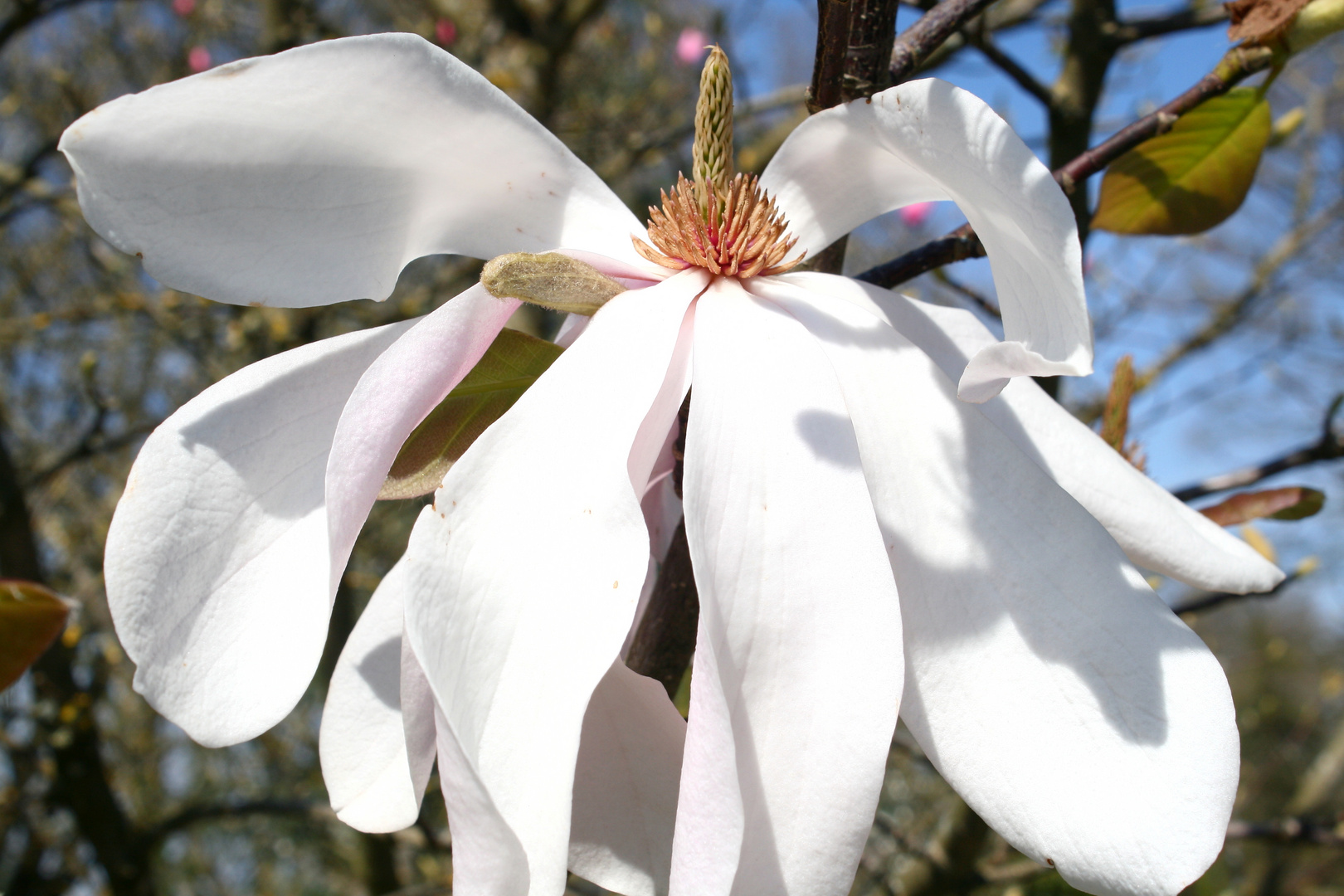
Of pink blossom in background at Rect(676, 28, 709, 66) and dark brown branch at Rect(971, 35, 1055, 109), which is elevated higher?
dark brown branch at Rect(971, 35, 1055, 109)

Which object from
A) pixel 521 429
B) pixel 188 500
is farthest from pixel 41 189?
pixel 521 429

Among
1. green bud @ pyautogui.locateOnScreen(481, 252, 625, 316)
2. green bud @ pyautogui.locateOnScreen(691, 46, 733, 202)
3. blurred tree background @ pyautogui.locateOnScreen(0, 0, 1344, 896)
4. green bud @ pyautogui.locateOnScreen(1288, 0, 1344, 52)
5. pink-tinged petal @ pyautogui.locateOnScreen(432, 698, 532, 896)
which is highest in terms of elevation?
green bud @ pyautogui.locateOnScreen(1288, 0, 1344, 52)

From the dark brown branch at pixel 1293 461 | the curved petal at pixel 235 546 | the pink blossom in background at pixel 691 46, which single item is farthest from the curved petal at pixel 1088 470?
the pink blossom in background at pixel 691 46

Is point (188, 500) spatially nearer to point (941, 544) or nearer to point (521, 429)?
point (521, 429)

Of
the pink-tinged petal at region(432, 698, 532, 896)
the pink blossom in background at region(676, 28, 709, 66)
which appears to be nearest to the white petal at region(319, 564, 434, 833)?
the pink-tinged petal at region(432, 698, 532, 896)

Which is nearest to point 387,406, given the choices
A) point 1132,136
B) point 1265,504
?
point 1132,136

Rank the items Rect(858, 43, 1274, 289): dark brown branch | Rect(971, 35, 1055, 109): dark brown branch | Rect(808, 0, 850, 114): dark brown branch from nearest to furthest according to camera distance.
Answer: Rect(808, 0, 850, 114): dark brown branch < Rect(858, 43, 1274, 289): dark brown branch < Rect(971, 35, 1055, 109): dark brown branch

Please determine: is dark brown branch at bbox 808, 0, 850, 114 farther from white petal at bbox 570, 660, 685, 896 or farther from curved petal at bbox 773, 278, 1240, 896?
white petal at bbox 570, 660, 685, 896

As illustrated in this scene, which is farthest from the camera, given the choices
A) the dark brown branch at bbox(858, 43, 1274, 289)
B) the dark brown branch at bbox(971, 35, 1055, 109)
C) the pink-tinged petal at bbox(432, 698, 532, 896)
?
the dark brown branch at bbox(971, 35, 1055, 109)
